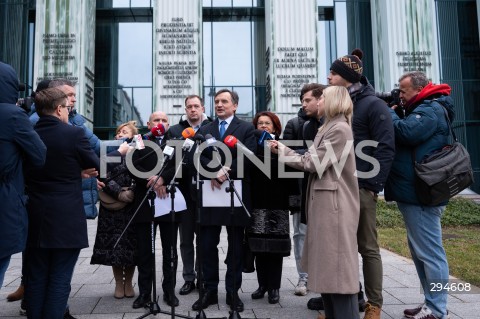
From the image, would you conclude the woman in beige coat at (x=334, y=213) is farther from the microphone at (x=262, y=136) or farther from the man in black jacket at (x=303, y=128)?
the man in black jacket at (x=303, y=128)

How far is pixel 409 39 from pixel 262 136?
12.7 m

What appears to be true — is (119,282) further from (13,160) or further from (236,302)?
(13,160)

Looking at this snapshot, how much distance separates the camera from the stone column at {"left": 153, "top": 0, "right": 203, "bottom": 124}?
552 inches

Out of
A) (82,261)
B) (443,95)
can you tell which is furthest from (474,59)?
(82,261)

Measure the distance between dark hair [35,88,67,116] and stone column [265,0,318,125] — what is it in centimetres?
1087

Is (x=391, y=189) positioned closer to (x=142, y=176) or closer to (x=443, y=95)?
(x=443, y=95)

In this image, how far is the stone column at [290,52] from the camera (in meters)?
14.0

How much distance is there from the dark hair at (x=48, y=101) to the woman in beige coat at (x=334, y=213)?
203 centimetres

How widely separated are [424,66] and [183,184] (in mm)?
12435

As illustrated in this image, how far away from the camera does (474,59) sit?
17703 mm

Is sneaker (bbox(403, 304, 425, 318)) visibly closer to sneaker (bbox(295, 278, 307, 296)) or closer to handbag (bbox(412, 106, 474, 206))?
handbag (bbox(412, 106, 474, 206))

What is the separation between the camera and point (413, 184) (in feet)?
12.4

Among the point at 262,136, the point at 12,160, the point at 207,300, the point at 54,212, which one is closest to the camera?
the point at 12,160

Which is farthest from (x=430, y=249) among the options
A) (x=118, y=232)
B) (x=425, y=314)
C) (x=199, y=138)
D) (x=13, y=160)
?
(x=13, y=160)
